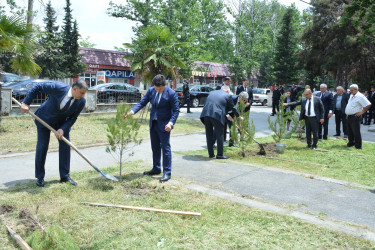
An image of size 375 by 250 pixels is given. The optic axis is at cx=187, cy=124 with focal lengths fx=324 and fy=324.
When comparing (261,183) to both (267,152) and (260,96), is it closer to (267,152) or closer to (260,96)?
(267,152)

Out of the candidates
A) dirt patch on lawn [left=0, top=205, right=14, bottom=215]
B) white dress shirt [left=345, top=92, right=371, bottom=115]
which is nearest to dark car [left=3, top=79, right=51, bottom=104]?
dirt patch on lawn [left=0, top=205, right=14, bottom=215]

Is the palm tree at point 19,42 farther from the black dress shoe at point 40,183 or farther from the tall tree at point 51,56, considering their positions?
the tall tree at point 51,56

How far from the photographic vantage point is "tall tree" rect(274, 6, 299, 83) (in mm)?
38375

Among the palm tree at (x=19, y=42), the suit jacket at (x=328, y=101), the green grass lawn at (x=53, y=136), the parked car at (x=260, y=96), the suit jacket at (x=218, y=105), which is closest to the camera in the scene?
the suit jacket at (x=218, y=105)

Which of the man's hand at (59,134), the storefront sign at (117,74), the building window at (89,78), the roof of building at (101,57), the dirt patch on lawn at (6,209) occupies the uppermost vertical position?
the roof of building at (101,57)

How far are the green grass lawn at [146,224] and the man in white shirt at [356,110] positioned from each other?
6.71 metres

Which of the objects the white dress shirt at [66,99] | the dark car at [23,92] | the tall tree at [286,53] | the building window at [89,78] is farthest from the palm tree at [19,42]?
the tall tree at [286,53]

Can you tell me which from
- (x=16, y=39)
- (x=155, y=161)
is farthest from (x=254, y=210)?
(x=16, y=39)

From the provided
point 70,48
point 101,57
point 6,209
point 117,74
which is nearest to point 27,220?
point 6,209

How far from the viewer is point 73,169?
6555mm

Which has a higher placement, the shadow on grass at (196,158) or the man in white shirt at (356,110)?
the man in white shirt at (356,110)

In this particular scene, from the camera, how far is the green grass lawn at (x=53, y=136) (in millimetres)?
8656

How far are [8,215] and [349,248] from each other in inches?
156

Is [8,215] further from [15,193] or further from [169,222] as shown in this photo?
[169,222]
